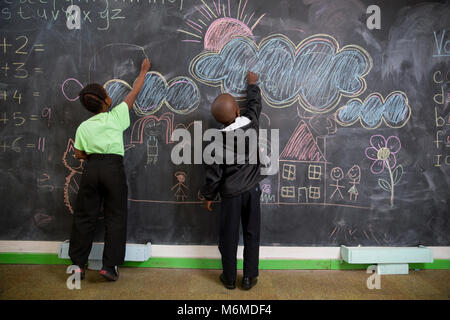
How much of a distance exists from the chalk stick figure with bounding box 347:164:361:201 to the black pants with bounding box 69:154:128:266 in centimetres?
191

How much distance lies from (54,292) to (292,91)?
242 cm

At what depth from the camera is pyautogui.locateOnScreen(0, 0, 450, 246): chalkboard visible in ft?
7.16

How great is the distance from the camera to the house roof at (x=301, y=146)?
2213 mm

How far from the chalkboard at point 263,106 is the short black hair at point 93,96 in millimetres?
294

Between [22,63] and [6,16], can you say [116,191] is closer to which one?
[22,63]

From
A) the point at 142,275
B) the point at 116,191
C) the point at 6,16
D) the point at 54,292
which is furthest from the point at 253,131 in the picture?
the point at 6,16

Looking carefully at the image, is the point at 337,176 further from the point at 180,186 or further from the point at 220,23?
the point at 220,23

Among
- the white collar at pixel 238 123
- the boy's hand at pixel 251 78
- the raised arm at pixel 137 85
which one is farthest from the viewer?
the boy's hand at pixel 251 78

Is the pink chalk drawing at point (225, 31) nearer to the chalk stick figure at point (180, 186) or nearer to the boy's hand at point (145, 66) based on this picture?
the boy's hand at point (145, 66)

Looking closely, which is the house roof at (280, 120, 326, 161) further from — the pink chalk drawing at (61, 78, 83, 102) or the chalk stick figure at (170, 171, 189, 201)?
the pink chalk drawing at (61, 78, 83, 102)

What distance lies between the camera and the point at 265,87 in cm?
220

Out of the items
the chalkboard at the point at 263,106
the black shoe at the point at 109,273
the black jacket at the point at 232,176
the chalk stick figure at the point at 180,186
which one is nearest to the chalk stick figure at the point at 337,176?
the chalkboard at the point at 263,106

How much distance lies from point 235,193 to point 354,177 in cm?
113

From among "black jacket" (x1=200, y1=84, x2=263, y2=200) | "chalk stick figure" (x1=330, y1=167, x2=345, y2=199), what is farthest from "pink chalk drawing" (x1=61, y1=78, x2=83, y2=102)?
"chalk stick figure" (x1=330, y1=167, x2=345, y2=199)
